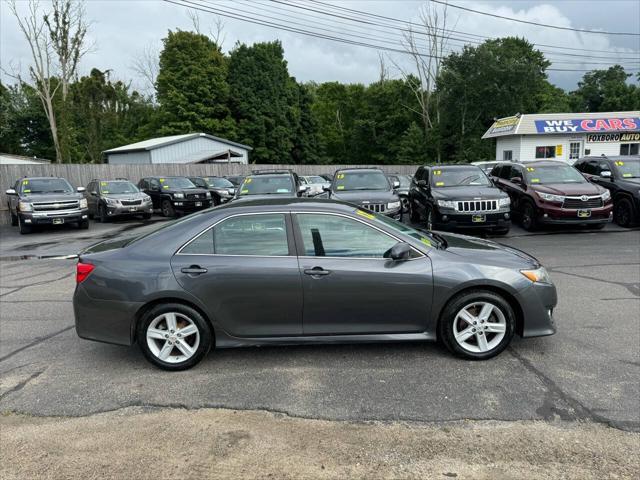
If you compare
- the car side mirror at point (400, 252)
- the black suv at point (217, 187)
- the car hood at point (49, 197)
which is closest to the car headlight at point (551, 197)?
the car side mirror at point (400, 252)

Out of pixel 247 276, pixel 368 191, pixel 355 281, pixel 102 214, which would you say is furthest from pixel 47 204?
pixel 355 281

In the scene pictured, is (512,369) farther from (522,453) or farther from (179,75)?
A: (179,75)

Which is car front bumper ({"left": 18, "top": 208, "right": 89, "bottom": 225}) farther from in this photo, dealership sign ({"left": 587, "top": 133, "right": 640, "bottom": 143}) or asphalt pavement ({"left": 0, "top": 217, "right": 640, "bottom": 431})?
dealership sign ({"left": 587, "top": 133, "right": 640, "bottom": 143})

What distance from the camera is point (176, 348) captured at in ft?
14.2

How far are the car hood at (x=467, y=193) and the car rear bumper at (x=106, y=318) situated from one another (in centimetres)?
836

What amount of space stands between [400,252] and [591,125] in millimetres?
28710

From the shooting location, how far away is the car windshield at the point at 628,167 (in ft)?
42.2

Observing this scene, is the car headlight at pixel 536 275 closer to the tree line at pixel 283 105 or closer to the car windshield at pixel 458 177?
the car windshield at pixel 458 177

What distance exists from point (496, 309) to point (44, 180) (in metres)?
16.0

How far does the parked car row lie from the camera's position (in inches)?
433

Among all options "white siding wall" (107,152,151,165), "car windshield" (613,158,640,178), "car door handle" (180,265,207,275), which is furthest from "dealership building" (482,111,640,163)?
"car door handle" (180,265,207,275)

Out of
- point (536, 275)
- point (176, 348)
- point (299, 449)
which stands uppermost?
point (536, 275)

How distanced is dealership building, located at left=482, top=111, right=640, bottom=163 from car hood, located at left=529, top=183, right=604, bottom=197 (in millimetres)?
17675

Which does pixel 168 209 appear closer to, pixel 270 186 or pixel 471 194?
pixel 270 186
